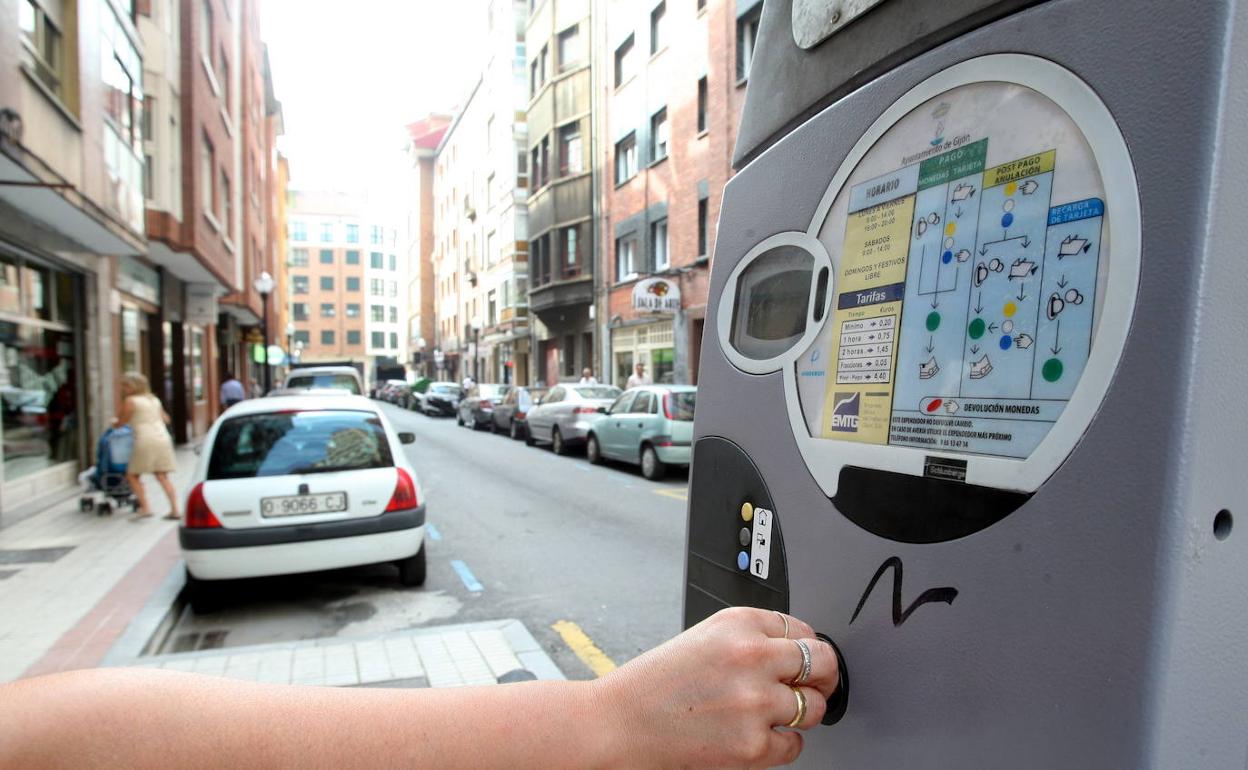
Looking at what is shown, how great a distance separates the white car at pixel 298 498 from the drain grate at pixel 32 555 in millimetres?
1902

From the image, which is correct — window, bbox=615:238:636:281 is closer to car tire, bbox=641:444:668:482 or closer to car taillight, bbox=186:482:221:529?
car tire, bbox=641:444:668:482

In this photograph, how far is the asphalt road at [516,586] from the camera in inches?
193

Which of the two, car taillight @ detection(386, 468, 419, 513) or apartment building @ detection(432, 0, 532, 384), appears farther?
apartment building @ detection(432, 0, 532, 384)

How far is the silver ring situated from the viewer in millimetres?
997

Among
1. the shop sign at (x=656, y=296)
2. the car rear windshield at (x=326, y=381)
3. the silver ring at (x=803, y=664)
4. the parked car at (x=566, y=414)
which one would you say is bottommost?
the parked car at (x=566, y=414)

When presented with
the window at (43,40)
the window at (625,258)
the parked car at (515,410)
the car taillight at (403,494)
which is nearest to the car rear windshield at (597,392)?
the parked car at (515,410)

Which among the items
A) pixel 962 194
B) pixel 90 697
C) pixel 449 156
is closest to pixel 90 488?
pixel 90 697

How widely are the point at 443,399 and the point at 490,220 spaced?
45.3 feet

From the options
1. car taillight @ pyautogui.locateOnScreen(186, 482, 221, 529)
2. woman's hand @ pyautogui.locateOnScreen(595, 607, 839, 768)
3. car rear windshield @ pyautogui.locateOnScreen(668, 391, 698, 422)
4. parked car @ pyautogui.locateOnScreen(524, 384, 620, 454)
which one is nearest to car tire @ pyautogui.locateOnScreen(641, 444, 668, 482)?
car rear windshield @ pyautogui.locateOnScreen(668, 391, 698, 422)

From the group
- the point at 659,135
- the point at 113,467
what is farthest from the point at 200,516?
the point at 659,135

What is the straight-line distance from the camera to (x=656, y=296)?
18609 millimetres

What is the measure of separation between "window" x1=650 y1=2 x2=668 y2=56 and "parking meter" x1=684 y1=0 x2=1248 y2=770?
21.0 metres

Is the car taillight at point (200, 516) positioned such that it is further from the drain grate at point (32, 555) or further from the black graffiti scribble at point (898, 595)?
the black graffiti scribble at point (898, 595)

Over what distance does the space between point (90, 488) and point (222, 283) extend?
10392mm
